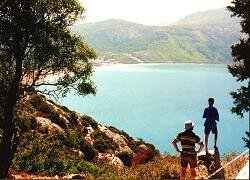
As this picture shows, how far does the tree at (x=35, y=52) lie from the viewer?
2022 centimetres

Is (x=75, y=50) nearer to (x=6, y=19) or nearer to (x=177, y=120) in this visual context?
(x=6, y=19)

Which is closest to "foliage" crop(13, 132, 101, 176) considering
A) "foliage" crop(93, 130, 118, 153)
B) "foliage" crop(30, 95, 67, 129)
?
"foliage" crop(93, 130, 118, 153)

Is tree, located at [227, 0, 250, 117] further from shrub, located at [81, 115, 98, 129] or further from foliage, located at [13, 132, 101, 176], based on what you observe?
shrub, located at [81, 115, 98, 129]

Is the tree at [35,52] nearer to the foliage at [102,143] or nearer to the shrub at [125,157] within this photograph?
the shrub at [125,157]

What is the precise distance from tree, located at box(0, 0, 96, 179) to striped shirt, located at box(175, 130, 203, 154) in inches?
365

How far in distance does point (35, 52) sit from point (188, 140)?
11.0m

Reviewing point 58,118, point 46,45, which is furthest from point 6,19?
point 58,118

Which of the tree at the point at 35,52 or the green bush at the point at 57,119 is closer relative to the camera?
the tree at the point at 35,52

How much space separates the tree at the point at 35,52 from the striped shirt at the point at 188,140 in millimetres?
9274

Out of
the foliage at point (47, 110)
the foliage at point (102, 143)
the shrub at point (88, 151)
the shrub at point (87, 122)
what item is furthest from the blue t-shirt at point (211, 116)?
the shrub at point (87, 122)

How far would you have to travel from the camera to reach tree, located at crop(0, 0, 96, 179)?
20219 mm

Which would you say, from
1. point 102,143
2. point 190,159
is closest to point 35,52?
point 190,159

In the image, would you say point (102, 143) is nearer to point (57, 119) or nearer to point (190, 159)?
point (57, 119)

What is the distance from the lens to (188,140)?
13570 millimetres
